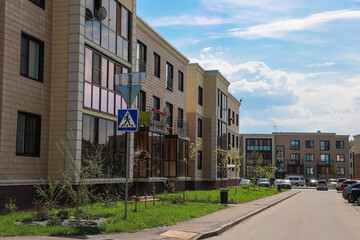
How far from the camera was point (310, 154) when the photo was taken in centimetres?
10506

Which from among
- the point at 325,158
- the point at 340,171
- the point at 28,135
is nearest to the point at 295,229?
the point at 28,135

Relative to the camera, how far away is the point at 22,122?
17.5m

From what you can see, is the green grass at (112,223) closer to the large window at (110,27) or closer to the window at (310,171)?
the large window at (110,27)

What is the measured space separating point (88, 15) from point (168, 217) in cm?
947

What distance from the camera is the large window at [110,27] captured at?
66.4 ft

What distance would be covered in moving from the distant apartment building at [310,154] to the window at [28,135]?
87.6m

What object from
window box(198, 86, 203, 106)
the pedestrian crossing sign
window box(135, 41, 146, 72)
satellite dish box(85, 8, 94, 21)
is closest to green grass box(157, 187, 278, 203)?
window box(135, 41, 146, 72)

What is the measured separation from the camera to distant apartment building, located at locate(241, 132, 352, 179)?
10431 centimetres

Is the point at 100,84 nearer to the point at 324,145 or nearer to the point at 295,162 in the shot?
the point at 295,162

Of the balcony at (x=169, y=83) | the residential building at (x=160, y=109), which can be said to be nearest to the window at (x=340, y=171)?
the residential building at (x=160, y=109)

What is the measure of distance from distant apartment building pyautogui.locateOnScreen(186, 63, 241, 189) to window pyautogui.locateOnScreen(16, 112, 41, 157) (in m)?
23.4

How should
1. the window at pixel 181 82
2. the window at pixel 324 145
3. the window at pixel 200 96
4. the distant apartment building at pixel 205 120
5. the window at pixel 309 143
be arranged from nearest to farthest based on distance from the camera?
the window at pixel 181 82 < the distant apartment building at pixel 205 120 < the window at pixel 200 96 < the window at pixel 324 145 < the window at pixel 309 143

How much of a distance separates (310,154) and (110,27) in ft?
295

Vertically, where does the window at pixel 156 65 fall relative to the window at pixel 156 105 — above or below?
above
